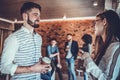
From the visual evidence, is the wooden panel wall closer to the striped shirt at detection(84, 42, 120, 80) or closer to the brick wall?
the brick wall

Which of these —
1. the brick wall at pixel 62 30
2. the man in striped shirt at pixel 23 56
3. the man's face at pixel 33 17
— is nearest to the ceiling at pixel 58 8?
the brick wall at pixel 62 30

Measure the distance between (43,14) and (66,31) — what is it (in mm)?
408

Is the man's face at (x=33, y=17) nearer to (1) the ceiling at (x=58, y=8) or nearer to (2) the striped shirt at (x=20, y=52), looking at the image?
(2) the striped shirt at (x=20, y=52)

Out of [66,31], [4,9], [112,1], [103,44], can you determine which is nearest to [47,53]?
[66,31]

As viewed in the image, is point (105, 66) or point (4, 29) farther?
point (4, 29)

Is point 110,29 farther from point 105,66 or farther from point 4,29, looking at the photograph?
point 4,29

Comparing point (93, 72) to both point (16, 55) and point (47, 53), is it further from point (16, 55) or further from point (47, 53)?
point (47, 53)

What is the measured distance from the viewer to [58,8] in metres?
3.20

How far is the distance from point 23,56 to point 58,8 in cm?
213

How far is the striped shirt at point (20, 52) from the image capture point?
3.53 feet

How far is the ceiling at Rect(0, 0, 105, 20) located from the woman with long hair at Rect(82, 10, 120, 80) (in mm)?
1764

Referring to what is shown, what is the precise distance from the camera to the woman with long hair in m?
0.88

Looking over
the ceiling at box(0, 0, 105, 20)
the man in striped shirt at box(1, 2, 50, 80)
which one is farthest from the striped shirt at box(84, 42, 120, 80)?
the ceiling at box(0, 0, 105, 20)

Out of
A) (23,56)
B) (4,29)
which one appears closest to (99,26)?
(23,56)
